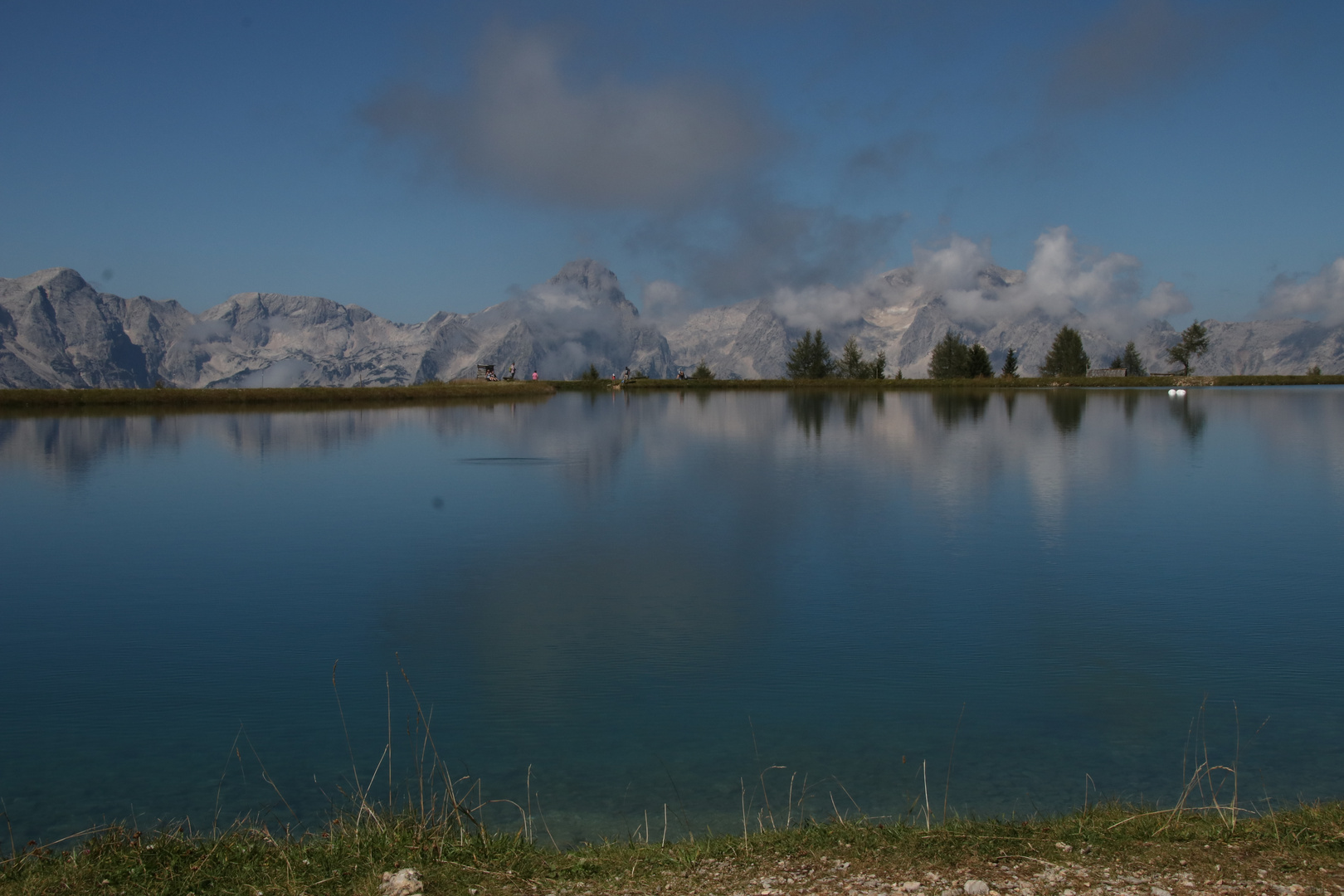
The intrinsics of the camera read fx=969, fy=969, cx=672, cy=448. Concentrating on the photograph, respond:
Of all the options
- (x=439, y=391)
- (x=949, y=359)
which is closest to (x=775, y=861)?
(x=439, y=391)

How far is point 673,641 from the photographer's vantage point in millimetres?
12359

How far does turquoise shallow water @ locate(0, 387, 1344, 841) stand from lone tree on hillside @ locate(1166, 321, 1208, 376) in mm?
156416

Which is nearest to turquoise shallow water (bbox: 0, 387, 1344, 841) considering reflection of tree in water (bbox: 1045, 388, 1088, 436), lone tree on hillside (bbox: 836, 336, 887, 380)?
reflection of tree in water (bbox: 1045, 388, 1088, 436)

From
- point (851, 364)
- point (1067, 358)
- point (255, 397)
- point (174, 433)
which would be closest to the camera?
point (174, 433)

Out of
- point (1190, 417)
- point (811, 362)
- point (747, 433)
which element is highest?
point (811, 362)

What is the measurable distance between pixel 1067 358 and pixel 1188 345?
807 inches

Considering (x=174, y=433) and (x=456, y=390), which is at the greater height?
(x=456, y=390)

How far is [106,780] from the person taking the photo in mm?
8516

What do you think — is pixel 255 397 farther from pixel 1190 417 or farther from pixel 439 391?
pixel 1190 417

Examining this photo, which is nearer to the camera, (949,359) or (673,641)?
(673,641)

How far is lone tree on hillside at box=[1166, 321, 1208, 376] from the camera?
16825 cm

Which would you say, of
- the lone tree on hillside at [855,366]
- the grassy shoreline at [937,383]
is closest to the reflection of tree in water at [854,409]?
the grassy shoreline at [937,383]

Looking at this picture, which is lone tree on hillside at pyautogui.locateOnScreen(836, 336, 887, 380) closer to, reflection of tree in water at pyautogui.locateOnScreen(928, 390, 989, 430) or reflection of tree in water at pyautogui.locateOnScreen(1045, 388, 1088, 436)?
reflection of tree in water at pyautogui.locateOnScreen(928, 390, 989, 430)

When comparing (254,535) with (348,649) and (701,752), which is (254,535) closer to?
(348,649)
